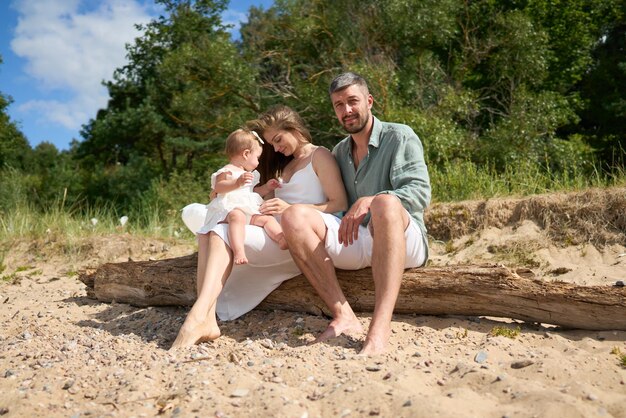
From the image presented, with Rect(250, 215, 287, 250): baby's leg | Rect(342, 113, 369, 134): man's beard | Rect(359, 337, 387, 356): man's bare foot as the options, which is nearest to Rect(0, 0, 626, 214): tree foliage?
Rect(342, 113, 369, 134): man's beard

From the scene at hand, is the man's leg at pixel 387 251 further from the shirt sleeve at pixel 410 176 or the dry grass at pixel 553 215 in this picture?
the dry grass at pixel 553 215

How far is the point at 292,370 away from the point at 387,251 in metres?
0.89

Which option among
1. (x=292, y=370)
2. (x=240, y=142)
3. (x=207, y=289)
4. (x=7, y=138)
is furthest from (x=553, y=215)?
(x=7, y=138)

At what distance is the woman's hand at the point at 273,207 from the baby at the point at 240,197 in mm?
41

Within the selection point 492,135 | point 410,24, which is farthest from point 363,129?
point 410,24

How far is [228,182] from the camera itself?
4.05 meters

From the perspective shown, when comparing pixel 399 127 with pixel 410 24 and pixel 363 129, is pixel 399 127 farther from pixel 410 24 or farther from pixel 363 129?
pixel 410 24

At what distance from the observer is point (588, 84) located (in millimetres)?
15320

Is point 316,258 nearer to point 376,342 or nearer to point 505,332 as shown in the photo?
point 376,342

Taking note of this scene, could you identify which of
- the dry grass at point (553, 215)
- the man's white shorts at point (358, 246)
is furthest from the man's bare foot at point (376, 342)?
the dry grass at point (553, 215)

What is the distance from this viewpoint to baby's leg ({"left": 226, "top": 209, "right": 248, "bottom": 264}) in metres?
3.73

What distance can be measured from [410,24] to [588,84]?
219 inches

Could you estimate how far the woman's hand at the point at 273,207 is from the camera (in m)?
4.06

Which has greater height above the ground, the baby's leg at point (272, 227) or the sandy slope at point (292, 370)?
the baby's leg at point (272, 227)
